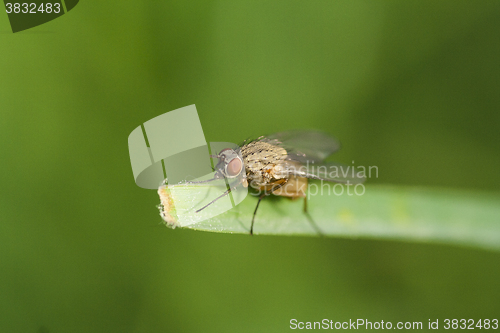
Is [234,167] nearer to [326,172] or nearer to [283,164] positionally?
[283,164]

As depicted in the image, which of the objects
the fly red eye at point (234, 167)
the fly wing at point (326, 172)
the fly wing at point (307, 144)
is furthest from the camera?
the fly wing at point (307, 144)

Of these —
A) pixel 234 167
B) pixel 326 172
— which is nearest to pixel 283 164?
pixel 326 172

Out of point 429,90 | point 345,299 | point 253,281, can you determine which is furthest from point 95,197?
point 429,90

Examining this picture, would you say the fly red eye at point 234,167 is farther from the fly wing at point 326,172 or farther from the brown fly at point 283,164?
the fly wing at point 326,172

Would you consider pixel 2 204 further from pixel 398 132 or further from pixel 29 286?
pixel 398 132

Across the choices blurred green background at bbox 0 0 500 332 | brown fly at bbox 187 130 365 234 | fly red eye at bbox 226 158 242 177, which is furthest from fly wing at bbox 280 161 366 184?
blurred green background at bbox 0 0 500 332

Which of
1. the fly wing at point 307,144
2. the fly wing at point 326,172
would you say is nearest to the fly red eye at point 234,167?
the fly wing at point 326,172

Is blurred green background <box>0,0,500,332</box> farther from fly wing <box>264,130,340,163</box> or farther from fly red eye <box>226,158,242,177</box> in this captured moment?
fly red eye <box>226,158,242,177</box>
